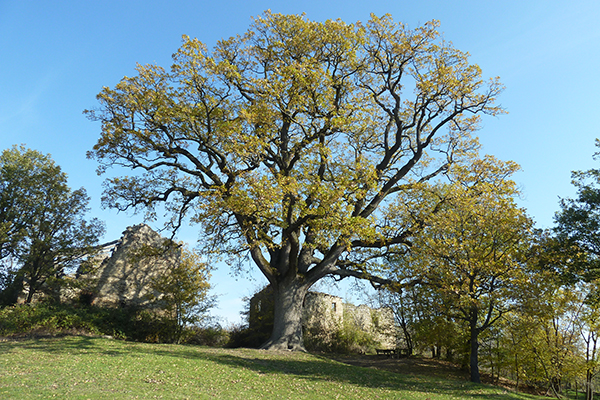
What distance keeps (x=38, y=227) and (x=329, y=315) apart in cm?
1957

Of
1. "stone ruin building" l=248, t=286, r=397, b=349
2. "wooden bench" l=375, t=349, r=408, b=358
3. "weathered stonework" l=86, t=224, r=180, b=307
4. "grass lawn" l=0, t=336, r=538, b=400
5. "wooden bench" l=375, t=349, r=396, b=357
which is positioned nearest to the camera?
"grass lawn" l=0, t=336, r=538, b=400

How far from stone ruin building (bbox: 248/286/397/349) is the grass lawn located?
745 centimetres

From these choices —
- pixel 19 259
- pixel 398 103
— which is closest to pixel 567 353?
pixel 398 103

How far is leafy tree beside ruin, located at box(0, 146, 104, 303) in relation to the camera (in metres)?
23.2

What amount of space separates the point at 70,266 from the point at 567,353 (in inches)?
1074

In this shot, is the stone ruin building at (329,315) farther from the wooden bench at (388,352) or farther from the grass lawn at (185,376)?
the grass lawn at (185,376)

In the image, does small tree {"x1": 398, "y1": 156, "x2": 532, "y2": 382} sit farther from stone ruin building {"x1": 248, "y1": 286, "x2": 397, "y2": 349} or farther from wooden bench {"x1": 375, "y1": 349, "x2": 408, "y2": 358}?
stone ruin building {"x1": 248, "y1": 286, "x2": 397, "y2": 349}

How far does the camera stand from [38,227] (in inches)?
945

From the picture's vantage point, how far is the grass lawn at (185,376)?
343 inches

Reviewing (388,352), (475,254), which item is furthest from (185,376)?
(388,352)

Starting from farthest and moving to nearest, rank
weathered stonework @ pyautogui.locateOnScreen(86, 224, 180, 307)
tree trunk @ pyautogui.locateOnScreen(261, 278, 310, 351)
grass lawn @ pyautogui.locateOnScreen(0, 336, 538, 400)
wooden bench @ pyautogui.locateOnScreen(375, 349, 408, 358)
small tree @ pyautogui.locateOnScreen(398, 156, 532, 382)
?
weathered stonework @ pyautogui.locateOnScreen(86, 224, 180, 307)
wooden bench @ pyautogui.locateOnScreen(375, 349, 408, 358)
tree trunk @ pyautogui.locateOnScreen(261, 278, 310, 351)
small tree @ pyautogui.locateOnScreen(398, 156, 532, 382)
grass lawn @ pyautogui.locateOnScreen(0, 336, 538, 400)

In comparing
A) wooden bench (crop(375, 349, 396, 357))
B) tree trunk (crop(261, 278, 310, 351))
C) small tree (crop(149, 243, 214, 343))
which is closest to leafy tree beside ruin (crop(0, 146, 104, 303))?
small tree (crop(149, 243, 214, 343))

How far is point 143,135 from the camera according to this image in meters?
17.4

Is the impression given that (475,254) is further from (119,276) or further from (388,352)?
(119,276)
